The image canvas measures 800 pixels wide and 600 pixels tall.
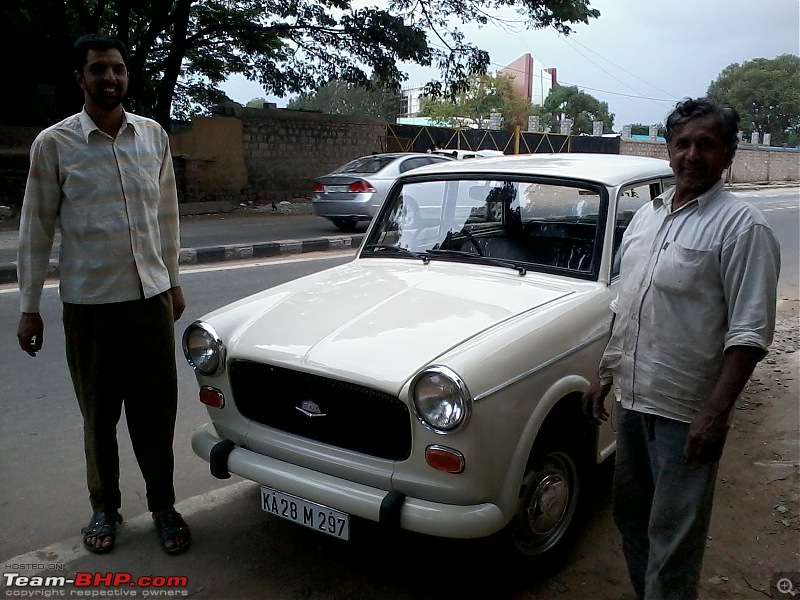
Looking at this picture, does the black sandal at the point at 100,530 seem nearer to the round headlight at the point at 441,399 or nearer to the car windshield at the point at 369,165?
the round headlight at the point at 441,399

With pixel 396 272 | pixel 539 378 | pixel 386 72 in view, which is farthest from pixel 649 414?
pixel 386 72

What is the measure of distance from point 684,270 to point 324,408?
135 centimetres

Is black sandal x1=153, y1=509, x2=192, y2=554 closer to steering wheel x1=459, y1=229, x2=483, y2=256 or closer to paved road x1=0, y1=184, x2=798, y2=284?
steering wheel x1=459, y1=229, x2=483, y2=256

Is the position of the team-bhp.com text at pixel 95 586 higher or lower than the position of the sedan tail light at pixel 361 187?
lower

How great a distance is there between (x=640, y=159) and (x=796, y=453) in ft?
6.23

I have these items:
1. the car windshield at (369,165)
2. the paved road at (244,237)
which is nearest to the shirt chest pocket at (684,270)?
the paved road at (244,237)

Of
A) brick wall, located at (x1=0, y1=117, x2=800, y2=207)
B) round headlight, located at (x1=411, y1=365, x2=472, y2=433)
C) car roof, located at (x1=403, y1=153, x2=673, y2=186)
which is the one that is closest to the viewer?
round headlight, located at (x1=411, y1=365, x2=472, y2=433)

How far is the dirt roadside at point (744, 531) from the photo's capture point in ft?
9.21

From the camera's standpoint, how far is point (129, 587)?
275cm

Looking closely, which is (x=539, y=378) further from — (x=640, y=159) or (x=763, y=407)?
(x=763, y=407)

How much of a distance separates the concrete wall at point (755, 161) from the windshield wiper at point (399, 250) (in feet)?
102

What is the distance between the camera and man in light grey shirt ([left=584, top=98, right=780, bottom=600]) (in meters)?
1.96

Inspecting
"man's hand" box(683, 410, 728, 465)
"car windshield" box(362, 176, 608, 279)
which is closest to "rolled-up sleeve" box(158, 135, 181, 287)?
"car windshield" box(362, 176, 608, 279)

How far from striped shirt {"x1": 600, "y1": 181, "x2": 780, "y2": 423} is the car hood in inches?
25.1
